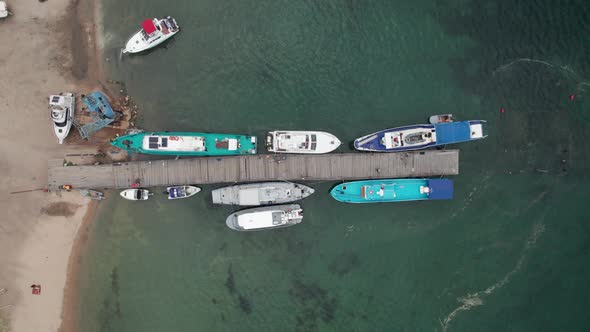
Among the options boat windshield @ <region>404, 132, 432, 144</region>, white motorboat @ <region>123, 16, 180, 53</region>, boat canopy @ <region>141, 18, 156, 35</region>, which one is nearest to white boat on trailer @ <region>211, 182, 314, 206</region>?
boat windshield @ <region>404, 132, 432, 144</region>

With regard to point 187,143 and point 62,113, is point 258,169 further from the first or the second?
point 62,113

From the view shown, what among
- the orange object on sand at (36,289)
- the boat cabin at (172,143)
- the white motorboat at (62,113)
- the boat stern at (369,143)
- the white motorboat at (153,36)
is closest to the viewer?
the boat cabin at (172,143)

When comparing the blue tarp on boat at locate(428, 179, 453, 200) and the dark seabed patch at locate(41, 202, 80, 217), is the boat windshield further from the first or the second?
the dark seabed patch at locate(41, 202, 80, 217)

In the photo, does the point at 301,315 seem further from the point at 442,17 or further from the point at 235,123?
the point at 442,17

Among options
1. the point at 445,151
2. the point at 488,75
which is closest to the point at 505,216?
the point at 445,151

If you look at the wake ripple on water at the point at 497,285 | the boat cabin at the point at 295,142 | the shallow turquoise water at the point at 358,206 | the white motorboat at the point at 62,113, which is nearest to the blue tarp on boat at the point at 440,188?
the shallow turquoise water at the point at 358,206

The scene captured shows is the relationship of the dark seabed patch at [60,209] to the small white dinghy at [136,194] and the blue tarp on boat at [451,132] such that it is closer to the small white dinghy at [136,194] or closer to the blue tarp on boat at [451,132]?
the small white dinghy at [136,194]
